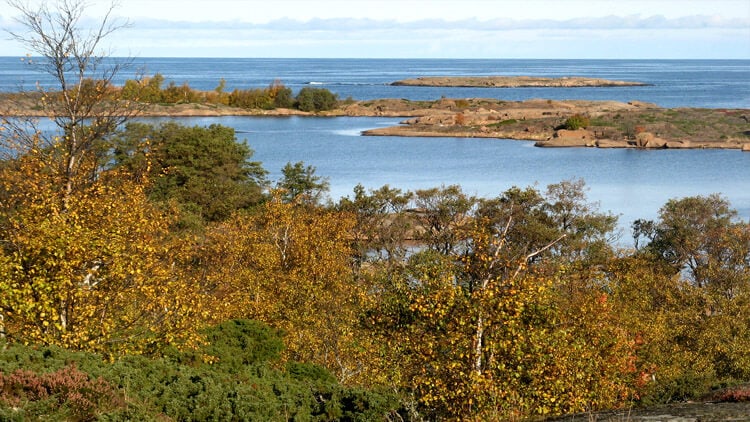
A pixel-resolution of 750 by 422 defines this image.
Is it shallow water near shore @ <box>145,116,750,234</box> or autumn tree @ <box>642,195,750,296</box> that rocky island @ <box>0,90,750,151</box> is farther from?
autumn tree @ <box>642,195,750,296</box>

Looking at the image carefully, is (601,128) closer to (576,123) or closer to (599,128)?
(599,128)

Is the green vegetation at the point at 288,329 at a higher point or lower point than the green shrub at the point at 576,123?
higher

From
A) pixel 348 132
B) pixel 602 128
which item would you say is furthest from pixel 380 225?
pixel 348 132

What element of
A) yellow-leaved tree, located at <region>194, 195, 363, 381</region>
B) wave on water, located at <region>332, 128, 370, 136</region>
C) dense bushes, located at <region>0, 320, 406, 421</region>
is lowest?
wave on water, located at <region>332, 128, 370, 136</region>

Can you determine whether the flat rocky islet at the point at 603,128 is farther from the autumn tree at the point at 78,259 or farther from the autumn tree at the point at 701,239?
the autumn tree at the point at 78,259

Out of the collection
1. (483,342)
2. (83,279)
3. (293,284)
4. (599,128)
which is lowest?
(599,128)

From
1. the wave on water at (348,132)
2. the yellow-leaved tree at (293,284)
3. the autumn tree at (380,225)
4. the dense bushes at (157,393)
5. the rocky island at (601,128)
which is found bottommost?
the wave on water at (348,132)

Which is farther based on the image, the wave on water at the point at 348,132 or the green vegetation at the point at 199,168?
the wave on water at the point at 348,132

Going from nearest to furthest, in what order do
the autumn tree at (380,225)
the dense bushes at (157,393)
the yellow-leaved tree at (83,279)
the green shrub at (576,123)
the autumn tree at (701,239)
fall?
the dense bushes at (157,393) → the yellow-leaved tree at (83,279) → the autumn tree at (701,239) → the autumn tree at (380,225) → the green shrub at (576,123)

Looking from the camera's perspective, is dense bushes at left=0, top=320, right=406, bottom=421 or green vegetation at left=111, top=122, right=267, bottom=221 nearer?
dense bushes at left=0, top=320, right=406, bottom=421

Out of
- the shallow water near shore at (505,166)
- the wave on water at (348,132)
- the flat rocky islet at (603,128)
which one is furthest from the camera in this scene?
the wave on water at (348,132)

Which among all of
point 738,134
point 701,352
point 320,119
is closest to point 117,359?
point 701,352

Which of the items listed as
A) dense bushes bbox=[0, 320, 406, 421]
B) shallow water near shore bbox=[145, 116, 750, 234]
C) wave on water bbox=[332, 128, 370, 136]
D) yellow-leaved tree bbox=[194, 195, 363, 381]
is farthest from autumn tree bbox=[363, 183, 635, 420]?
wave on water bbox=[332, 128, 370, 136]

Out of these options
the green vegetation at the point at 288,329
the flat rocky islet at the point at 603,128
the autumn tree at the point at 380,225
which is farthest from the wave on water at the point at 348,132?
the green vegetation at the point at 288,329
